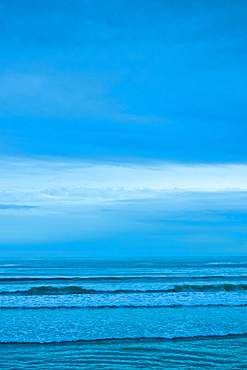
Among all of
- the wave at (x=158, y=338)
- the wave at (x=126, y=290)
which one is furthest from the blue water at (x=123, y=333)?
the wave at (x=126, y=290)

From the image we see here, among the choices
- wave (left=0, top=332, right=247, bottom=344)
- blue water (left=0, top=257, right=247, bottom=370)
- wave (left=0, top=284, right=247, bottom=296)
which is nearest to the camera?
blue water (left=0, top=257, right=247, bottom=370)

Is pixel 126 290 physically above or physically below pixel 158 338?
below

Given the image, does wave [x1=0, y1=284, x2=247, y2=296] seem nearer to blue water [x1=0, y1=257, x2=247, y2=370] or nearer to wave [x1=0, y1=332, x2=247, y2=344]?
blue water [x1=0, y1=257, x2=247, y2=370]

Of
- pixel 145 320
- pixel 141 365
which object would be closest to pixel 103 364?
pixel 141 365

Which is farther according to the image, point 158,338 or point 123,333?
point 123,333

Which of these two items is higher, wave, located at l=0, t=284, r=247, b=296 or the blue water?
the blue water

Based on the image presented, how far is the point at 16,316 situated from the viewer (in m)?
16.7

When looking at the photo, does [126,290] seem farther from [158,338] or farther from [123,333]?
[158,338]

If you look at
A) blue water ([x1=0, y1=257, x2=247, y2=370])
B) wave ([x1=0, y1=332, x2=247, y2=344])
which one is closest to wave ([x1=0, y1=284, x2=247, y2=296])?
blue water ([x1=0, y1=257, x2=247, y2=370])

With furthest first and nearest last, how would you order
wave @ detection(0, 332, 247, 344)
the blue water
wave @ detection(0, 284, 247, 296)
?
1. wave @ detection(0, 284, 247, 296)
2. wave @ detection(0, 332, 247, 344)
3. the blue water

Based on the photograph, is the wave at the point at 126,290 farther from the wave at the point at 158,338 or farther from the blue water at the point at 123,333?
the wave at the point at 158,338

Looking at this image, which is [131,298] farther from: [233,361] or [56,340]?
[233,361]

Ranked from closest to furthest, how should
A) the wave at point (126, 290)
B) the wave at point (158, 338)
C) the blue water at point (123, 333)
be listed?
the blue water at point (123, 333)
the wave at point (158, 338)
the wave at point (126, 290)

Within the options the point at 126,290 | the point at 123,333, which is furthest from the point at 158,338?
the point at 126,290
